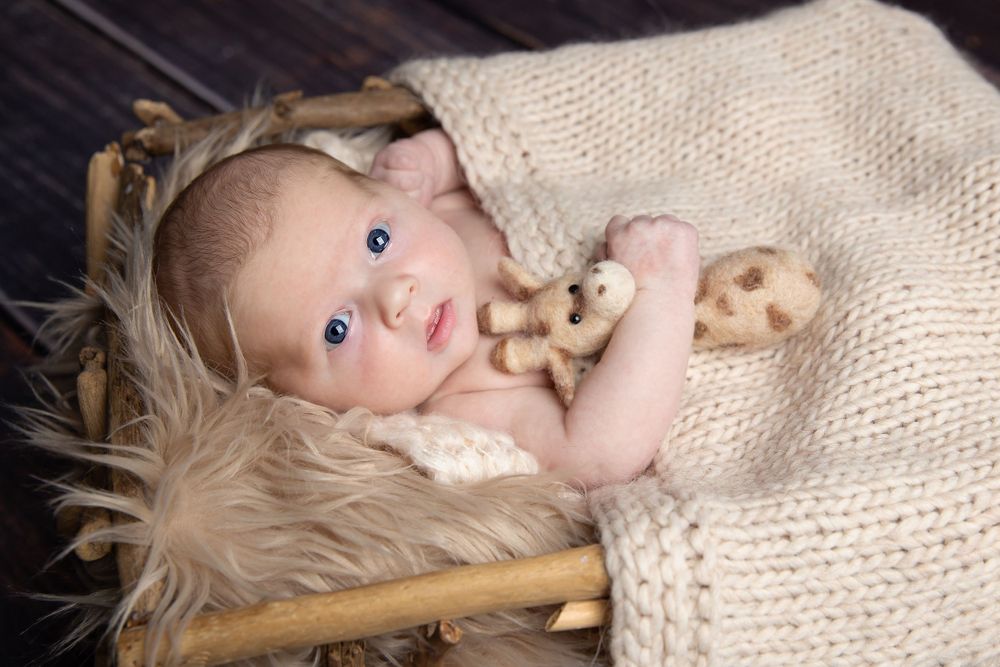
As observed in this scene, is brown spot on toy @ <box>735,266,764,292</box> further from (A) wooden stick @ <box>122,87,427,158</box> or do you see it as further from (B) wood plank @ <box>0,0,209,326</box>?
(B) wood plank @ <box>0,0,209,326</box>

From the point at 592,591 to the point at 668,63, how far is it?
99cm

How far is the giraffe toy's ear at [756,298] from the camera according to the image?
1.14 meters

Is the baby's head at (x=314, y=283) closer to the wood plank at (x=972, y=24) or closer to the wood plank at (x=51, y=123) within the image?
the wood plank at (x=51, y=123)

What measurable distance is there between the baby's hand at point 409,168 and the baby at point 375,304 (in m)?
0.18

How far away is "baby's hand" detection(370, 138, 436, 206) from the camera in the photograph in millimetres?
1407

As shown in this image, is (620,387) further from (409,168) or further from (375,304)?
(409,168)

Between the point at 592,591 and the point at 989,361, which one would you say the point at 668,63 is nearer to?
the point at 989,361

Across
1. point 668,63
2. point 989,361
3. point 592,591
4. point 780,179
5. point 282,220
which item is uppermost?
point 668,63

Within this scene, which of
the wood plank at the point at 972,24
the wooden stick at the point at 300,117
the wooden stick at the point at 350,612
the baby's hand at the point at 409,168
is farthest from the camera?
the wood plank at the point at 972,24

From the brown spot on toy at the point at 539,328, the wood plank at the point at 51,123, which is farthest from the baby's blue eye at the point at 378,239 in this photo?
the wood plank at the point at 51,123

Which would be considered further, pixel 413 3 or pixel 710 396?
pixel 413 3

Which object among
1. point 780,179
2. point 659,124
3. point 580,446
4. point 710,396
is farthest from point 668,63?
point 580,446

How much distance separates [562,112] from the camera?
149cm

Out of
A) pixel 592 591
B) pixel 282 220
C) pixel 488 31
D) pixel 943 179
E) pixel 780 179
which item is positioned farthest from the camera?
pixel 488 31
